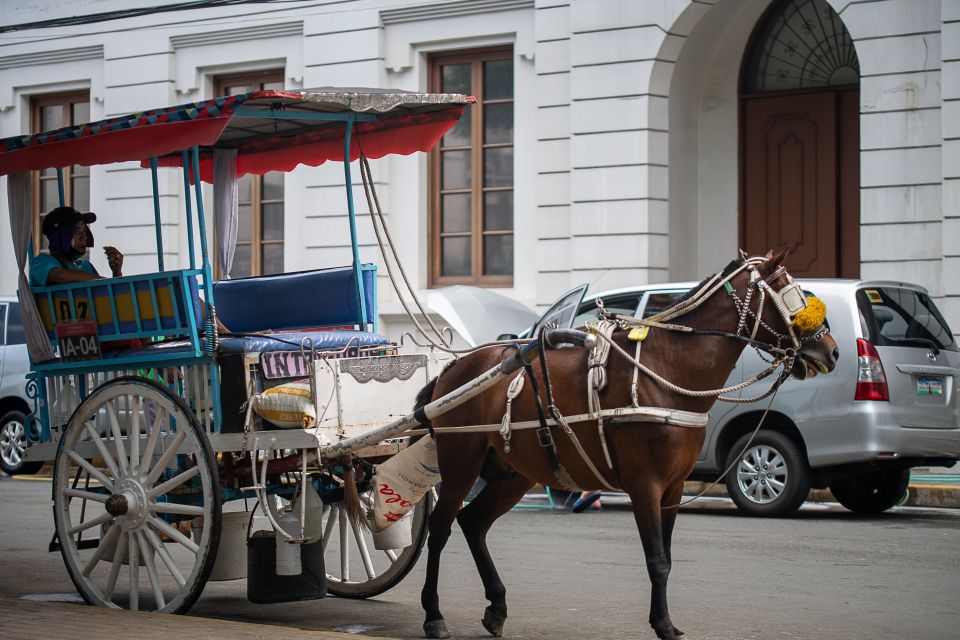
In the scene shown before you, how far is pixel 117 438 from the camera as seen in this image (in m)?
7.71

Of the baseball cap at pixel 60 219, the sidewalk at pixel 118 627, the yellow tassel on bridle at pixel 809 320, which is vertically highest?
the baseball cap at pixel 60 219

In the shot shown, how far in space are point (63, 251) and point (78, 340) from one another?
0.62 meters

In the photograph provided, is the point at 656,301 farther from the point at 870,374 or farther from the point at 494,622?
the point at 494,622

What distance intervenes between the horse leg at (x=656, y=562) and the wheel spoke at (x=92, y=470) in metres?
3.03

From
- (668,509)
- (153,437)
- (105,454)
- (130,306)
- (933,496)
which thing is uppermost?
(130,306)

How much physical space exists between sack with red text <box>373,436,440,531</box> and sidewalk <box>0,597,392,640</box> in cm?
81

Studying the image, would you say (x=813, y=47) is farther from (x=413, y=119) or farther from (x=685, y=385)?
(x=685, y=385)

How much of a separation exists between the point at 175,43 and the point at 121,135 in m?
13.4

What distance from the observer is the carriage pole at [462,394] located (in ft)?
22.1

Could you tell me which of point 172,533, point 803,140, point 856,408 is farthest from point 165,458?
point 803,140

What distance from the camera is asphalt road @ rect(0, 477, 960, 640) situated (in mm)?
7312

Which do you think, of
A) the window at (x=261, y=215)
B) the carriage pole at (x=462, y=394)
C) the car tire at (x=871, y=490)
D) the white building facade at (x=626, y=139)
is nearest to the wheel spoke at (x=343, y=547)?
the carriage pole at (x=462, y=394)

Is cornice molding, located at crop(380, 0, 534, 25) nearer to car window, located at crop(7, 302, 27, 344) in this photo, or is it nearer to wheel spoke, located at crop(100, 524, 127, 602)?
car window, located at crop(7, 302, 27, 344)

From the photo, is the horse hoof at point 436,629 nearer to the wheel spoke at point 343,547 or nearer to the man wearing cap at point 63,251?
the wheel spoke at point 343,547
